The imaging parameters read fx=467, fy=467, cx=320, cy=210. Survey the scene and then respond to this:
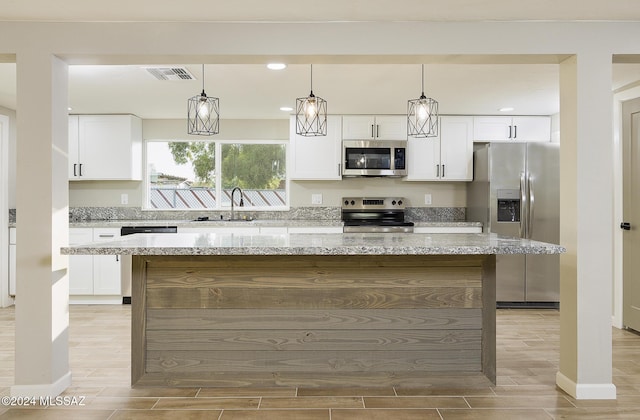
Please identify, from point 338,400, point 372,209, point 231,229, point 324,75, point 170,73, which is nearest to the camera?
point 338,400

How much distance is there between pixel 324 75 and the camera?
3.72 meters

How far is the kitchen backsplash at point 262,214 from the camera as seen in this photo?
18.5 ft

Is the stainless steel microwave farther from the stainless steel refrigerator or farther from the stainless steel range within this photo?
the stainless steel refrigerator

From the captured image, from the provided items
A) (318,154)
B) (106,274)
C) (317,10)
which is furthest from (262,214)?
(317,10)

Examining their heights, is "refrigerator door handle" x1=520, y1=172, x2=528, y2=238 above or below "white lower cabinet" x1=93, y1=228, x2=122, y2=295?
above

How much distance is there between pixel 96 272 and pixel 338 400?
11.6ft

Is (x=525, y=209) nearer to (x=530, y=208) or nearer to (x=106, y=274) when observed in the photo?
(x=530, y=208)

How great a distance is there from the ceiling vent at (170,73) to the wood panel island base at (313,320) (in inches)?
61.3

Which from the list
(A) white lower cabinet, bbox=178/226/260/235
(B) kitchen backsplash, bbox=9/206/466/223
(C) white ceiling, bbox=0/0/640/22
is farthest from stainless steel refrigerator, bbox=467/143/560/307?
(A) white lower cabinet, bbox=178/226/260/235

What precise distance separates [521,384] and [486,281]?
2.24 feet

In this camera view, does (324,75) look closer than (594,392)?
No

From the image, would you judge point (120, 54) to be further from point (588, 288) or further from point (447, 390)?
point (588, 288)

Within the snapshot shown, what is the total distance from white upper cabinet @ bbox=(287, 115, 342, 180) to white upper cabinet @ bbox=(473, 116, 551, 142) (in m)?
1.59

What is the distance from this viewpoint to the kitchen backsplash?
5652 millimetres
